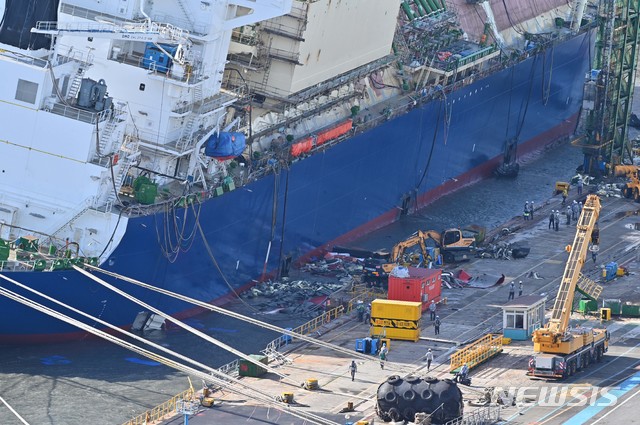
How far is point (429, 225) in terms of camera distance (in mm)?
89812

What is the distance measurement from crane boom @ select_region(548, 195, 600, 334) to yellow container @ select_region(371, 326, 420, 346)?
5.06 meters

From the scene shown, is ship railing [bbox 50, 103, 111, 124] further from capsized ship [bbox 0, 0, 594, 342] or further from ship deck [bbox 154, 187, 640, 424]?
ship deck [bbox 154, 187, 640, 424]

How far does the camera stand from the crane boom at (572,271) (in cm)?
6794

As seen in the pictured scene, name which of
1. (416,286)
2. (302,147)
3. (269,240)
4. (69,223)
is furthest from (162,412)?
(302,147)

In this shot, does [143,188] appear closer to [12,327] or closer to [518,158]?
[12,327]

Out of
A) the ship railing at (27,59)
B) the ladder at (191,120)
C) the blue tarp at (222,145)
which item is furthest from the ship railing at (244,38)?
the ship railing at (27,59)

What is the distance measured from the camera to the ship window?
70625mm

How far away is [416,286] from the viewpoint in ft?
244

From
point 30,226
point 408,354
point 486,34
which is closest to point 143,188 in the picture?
point 30,226

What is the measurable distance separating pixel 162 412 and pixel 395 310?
11365mm

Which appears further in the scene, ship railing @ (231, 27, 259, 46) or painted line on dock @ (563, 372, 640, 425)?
ship railing @ (231, 27, 259, 46)

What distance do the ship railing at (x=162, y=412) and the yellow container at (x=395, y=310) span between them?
357 inches

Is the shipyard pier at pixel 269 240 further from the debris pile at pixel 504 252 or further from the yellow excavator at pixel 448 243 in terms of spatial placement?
the debris pile at pixel 504 252

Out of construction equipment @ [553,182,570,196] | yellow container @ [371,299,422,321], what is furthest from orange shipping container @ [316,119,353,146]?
yellow container @ [371,299,422,321]
